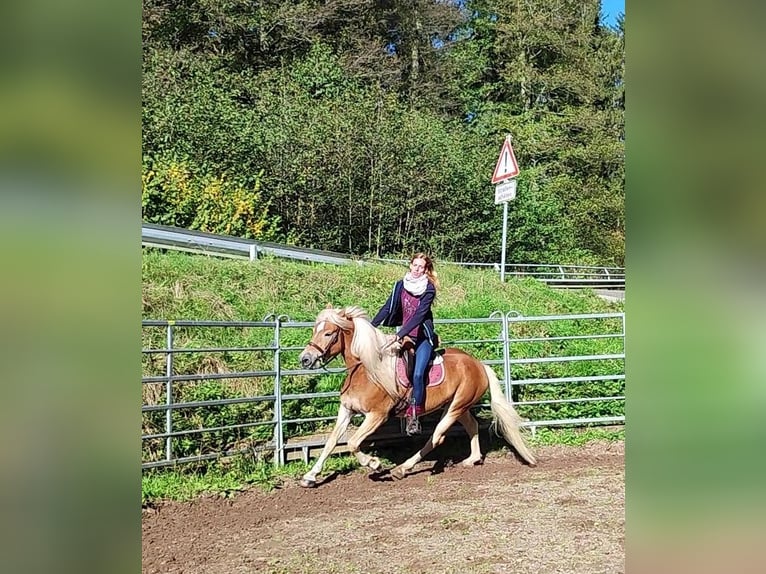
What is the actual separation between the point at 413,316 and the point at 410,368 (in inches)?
16.2

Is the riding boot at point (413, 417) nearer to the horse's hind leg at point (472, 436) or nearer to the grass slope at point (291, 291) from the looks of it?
the horse's hind leg at point (472, 436)

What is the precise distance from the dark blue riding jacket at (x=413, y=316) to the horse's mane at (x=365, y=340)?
0.42 ft

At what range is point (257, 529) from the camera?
11.4 ft

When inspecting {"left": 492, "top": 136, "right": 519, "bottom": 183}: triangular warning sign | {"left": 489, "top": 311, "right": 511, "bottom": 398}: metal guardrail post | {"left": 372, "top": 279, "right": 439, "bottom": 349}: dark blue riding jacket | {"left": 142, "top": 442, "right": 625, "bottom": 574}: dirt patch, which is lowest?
{"left": 142, "top": 442, "right": 625, "bottom": 574}: dirt patch

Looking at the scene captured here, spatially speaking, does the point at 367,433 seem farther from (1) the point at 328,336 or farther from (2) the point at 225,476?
(2) the point at 225,476

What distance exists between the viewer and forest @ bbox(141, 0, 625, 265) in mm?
10578

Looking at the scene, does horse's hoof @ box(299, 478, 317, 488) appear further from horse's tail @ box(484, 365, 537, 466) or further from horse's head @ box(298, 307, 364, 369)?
horse's tail @ box(484, 365, 537, 466)

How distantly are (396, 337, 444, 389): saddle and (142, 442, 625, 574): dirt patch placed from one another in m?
0.73

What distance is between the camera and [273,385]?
514cm

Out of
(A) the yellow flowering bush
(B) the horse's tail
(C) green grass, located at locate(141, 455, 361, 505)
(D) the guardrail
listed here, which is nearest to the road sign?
(D) the guardrail
